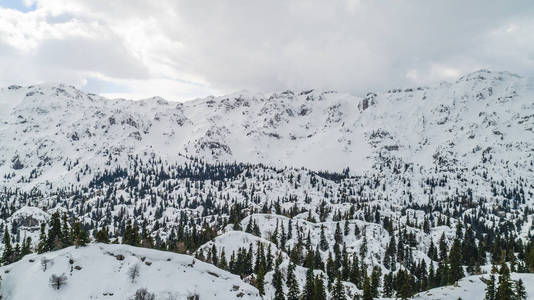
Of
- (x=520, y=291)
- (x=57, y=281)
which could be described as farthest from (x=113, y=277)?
(x=520, y=291)

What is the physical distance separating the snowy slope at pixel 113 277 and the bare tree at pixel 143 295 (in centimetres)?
103

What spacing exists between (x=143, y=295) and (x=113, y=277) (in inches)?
322

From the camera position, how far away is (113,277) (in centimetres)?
7450

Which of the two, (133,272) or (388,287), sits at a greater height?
(133,272)

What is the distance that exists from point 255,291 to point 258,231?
109168 millimetres

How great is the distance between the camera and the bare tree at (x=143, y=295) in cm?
7089

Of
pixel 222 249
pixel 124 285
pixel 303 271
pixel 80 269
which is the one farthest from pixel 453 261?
pixel 80 269

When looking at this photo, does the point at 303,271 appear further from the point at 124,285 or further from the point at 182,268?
the point at 124,285

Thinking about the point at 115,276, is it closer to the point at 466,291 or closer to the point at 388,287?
the point at 466,291

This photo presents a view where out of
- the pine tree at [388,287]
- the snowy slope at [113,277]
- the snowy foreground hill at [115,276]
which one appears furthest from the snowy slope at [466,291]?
the snowy slope at [113,277]

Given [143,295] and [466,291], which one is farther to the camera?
[466,291]

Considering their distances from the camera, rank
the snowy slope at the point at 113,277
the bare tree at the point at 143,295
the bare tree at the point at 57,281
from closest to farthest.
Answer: the snowy slope at the point at 113,277 < the bare tree at the point at 57,281 < the bare tree at the point at 143,295

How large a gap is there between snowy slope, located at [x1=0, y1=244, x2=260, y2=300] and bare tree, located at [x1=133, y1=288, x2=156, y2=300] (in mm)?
1031

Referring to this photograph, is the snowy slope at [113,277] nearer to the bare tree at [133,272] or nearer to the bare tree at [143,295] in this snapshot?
the bare tree at [133,272]
